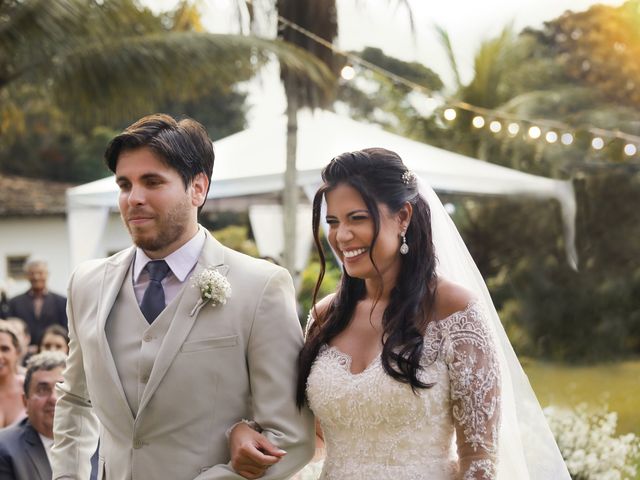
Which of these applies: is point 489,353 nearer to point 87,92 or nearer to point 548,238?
point 87,92

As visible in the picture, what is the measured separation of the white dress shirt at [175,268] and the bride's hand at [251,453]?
474 mm

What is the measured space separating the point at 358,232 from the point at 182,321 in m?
0.62

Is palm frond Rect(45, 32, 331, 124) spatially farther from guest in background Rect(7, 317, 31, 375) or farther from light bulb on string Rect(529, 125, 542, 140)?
guest in background Rect(7, 317, 31, 375)

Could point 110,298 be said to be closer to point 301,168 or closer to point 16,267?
point 301,168

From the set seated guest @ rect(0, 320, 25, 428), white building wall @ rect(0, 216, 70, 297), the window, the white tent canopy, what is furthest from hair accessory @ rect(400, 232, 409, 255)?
the window

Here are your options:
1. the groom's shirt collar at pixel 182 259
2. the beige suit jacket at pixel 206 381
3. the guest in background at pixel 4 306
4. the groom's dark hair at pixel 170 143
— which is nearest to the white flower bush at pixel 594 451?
the beige suit jacket at pixel 206 381

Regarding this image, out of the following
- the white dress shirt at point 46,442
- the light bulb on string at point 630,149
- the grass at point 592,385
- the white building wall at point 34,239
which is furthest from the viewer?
the white building wall at point 34,239

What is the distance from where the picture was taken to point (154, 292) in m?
2.90

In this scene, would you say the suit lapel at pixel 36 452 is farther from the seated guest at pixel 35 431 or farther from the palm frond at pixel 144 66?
the palm frond at pixel 144 66

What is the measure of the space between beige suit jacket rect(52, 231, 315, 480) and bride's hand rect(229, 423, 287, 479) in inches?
1.8

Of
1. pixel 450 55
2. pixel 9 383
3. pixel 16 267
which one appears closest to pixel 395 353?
pixel 9 383

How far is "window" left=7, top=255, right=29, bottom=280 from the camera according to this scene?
1105 inches

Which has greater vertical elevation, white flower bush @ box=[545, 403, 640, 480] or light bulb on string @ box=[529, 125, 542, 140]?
light bulb on string @ box=[529, 125, 542, 140]

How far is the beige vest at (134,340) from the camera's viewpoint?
2.76 m
